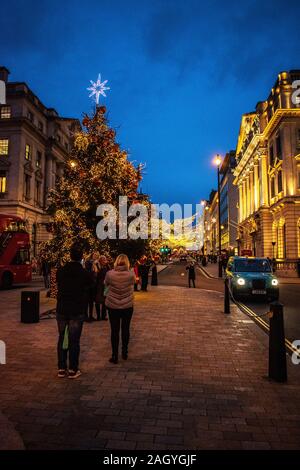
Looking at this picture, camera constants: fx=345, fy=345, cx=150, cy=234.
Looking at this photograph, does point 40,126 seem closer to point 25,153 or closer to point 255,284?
point 25,153

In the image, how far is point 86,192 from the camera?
1483 cm

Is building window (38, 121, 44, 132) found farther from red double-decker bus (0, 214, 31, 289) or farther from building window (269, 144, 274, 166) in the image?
building window (269, 144, 274, 166)

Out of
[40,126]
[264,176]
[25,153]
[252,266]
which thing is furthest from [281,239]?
[40,126]

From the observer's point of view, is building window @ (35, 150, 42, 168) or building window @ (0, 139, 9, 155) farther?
building window @ (35, 150, 42, 168)

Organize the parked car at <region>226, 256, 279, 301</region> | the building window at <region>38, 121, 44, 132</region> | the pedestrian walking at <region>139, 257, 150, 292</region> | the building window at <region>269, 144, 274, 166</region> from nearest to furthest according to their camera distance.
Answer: the parked car at <region>226, 256, 279, 301</region>
the pedestrian walking at <region>139, 257, 150, 292</region>
the building window at <region>38, 121, 44, 132</region>
the building window at <region>269, 144, 274, 166</region>

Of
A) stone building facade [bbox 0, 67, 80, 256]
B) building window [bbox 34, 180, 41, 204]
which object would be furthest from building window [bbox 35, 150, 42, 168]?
building window [bbox 34, 180, 41, 204]

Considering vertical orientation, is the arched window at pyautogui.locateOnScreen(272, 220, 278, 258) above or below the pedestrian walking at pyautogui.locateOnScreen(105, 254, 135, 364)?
above

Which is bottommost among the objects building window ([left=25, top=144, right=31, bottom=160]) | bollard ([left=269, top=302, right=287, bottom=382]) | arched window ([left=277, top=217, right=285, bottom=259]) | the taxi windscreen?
bollard ([left=269, top=302, right=287, bottom=382])

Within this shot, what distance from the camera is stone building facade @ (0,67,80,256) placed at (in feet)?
129

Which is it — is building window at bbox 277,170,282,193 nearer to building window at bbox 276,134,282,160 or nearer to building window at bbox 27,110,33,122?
building window at bbox 276,134,282,160

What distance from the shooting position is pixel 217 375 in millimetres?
5508

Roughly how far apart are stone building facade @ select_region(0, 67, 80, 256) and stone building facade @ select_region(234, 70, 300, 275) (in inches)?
1105

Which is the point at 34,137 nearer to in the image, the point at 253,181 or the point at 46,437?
the point at 253,181

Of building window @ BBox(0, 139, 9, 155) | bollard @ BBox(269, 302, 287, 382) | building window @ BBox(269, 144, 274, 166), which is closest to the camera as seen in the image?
bollard @ BBox(269, 302, 287, 382)
